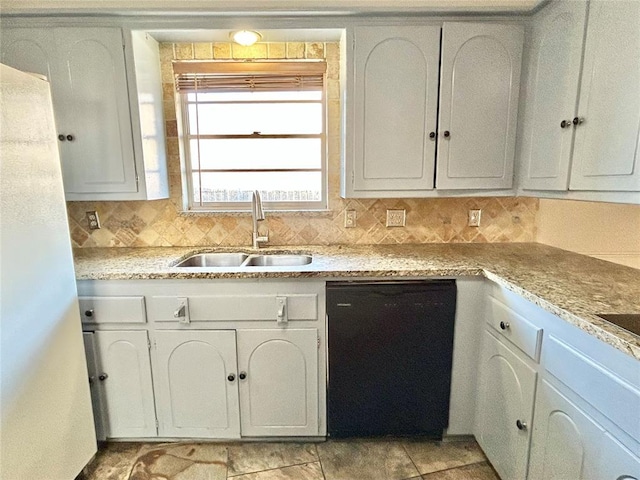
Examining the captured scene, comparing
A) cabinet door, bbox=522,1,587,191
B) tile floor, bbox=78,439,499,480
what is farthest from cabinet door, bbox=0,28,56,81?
cabinet door, bbox=522,1,587,191

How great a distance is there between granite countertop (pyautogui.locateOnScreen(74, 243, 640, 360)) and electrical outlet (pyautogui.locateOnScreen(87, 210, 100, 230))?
0.15 m

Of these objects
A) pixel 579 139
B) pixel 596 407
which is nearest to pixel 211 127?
pixel 579 139

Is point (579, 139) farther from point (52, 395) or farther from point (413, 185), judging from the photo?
point (52, 395)

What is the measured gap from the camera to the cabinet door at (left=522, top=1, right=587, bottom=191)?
1501 millimetres

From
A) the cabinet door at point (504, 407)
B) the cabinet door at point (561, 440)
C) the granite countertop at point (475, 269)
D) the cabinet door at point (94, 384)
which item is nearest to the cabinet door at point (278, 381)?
the granite countertop at point (475, 269)

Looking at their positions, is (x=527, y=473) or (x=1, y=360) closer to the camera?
(x=1, y=360)

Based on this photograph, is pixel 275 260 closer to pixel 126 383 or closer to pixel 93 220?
pixel 126 383

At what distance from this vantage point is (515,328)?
54.1 inches

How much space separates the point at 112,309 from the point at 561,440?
193 centimetres

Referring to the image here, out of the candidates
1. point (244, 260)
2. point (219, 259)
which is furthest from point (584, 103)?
point (219, 259)

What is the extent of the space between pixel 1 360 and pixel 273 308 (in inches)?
39.3

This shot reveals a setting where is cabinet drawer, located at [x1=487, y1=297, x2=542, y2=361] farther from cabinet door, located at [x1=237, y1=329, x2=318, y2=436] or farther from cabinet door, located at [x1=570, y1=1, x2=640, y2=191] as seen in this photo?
cabinet door, located at [x1=237, y1=329, x2=318, y2=436]

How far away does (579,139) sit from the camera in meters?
1.49

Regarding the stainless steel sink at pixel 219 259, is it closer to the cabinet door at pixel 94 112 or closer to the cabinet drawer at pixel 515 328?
the cabinet door at pixel 94 112
